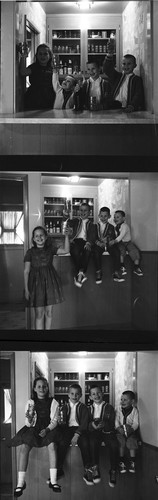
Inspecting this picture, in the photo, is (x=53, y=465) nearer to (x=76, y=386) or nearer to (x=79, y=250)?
(x=76, y=386)

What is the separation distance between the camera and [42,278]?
384 cm

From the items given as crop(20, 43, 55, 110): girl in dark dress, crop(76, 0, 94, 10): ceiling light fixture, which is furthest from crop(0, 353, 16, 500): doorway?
crop(76, 0, 94, 10): ceiling light fixture

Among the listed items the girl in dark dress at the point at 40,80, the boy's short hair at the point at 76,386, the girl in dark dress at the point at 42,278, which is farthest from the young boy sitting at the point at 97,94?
the boy's short hair at the point at 76,386

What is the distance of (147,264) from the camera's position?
12.6ft

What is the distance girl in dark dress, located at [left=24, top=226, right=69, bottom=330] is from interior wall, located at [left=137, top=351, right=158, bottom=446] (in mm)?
343

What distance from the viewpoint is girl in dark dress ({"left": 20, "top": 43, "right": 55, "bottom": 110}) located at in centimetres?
379

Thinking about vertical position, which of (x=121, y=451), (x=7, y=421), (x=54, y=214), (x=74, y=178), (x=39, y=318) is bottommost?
(x=121, y=451)

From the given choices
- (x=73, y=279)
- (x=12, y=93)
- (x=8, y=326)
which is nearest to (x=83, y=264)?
(x=73, y=279)

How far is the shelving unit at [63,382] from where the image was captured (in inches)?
151

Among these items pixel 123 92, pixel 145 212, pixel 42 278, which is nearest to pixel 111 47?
pixel 123 92

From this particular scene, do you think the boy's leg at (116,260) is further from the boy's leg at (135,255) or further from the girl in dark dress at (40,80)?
the girl in dark dress at (40,80)

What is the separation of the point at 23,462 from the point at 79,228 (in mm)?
811

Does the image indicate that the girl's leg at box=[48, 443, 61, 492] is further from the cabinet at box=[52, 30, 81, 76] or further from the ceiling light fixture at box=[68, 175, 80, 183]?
the cabinet at box=[52, 30, 81, 76]

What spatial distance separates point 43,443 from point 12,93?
1.17 metres
